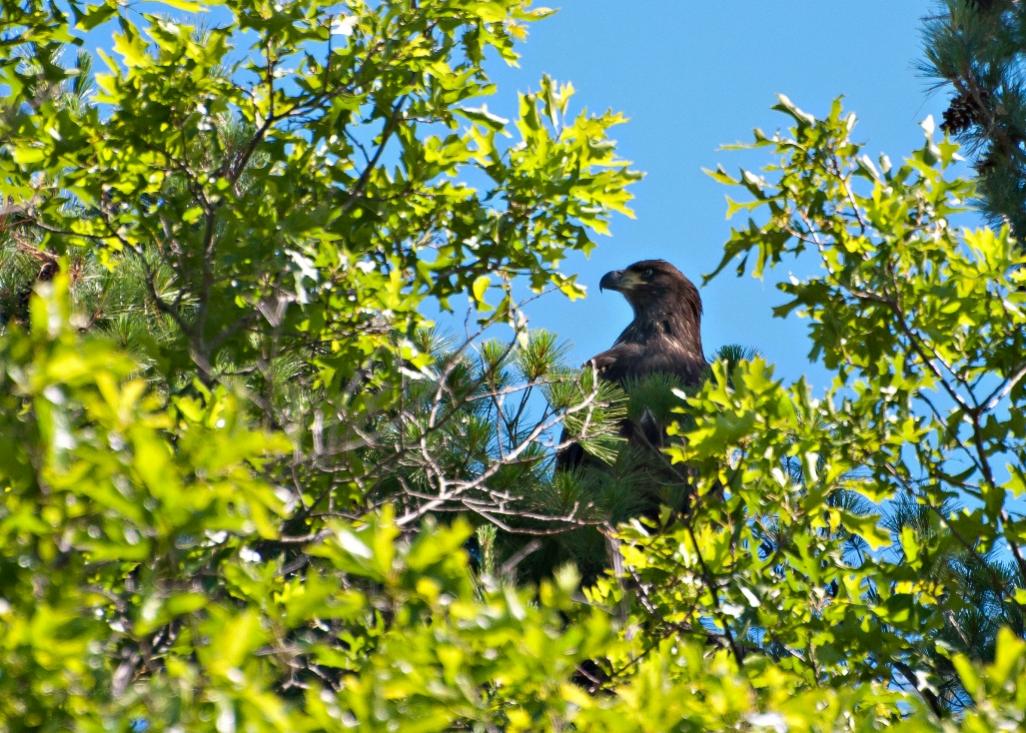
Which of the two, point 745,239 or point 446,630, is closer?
point 446,630

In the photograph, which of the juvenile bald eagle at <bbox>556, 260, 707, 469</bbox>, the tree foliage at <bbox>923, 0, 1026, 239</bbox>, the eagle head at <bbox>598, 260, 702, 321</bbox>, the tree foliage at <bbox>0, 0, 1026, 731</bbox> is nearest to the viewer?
the tree foliage at <bbox>0, 0, 1026, 731</bbox>

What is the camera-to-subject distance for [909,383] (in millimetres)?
3295

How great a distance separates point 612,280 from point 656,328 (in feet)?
2.67

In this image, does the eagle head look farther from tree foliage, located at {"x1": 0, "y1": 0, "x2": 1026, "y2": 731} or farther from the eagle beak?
tree foliage, located at {"x1": 0, "y1": 0, "x2": 1026, "y2": 731}

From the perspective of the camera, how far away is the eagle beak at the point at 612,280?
31.7ft

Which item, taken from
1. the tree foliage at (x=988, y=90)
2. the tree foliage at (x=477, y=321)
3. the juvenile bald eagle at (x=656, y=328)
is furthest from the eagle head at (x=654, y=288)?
the tree foliage at (x=477, y=321)

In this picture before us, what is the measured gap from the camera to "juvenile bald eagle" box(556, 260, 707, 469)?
8.30 metres

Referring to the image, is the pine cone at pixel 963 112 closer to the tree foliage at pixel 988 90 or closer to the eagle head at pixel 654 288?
the tree foliage at pixel 988 90

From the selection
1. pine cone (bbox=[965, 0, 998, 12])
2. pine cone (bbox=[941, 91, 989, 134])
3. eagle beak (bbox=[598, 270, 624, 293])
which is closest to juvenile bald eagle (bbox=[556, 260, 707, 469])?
eagle beak (bbox=[598, 270, 624, 293])

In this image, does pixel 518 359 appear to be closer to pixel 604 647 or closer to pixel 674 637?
pixel 674 637

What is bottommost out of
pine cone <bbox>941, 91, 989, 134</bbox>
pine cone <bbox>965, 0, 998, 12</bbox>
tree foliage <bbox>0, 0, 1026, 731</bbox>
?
tree foliage <bbox>0, 0, 1026, 731</bbox>

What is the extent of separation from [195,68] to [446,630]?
212cm

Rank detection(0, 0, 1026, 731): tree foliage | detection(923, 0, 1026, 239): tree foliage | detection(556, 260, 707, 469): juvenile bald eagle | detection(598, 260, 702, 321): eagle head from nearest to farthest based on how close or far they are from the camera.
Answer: detection(0, 0, 1026, 731): tree foliage → detection(923, 0, 1026, 239): tree foliage → detection(556, 260, 707, 469): juvenile bald eagle → detection(598, 260, 702, 321): eagle head

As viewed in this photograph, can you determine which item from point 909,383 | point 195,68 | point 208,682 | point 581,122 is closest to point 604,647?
point 208,682
